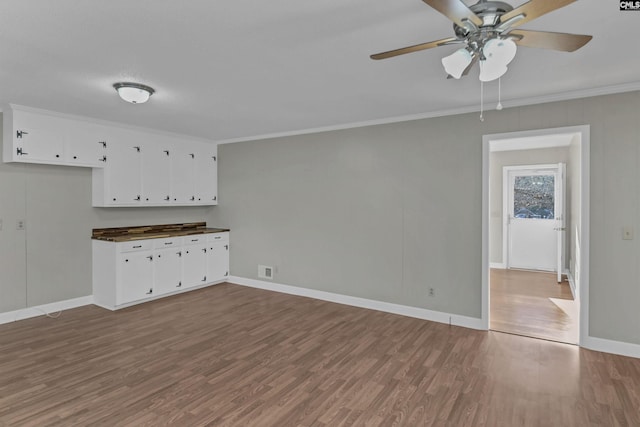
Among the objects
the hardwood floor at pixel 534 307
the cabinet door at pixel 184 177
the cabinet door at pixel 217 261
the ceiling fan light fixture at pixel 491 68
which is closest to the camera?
the ceiling fan light fixture at pixel 491 68

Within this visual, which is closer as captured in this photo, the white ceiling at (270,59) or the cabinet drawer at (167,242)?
the white ceiling at (270,59)

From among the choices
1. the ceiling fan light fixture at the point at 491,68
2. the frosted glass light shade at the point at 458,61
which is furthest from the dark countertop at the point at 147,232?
the ceiling fan light fixture at the point at 491,68

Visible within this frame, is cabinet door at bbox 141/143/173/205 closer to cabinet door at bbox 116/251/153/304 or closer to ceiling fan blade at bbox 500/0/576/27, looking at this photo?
cabinet door at bbox 116/251/153/304

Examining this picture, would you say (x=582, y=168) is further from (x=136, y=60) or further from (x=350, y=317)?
(x=136, y=60)

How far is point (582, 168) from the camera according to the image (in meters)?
3.40

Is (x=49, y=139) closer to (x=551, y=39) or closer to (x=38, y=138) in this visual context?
(x=38, y=138)

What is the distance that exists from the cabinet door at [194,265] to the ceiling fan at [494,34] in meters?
4.43

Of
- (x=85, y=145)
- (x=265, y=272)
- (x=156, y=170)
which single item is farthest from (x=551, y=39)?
(x=156, y=170)

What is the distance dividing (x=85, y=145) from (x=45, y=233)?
3.87 ft

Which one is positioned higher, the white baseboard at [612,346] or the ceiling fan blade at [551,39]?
the ceiling fan blade at [551,39]

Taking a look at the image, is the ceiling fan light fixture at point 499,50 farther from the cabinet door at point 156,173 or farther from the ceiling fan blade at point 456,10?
the cabinet door at point 156,173

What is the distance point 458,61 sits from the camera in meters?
1.84

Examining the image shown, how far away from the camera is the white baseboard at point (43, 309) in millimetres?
4066

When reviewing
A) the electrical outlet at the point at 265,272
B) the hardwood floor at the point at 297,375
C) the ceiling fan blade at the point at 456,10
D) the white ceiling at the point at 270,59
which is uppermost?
the white ceiling at the point at 270,59
